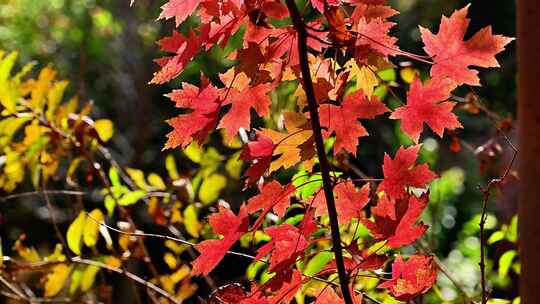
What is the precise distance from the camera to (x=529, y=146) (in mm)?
912

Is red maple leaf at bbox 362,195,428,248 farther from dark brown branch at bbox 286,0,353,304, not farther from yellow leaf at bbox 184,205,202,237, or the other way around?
Answer: yellow leaf at bbox 184,205,202,237

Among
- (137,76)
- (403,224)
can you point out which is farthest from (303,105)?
(137,76)

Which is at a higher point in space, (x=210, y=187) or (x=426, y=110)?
(x=426, y=110)

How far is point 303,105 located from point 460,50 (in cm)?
16

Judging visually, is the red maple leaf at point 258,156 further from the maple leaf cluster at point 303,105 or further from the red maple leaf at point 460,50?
the red maple leaf at point 460,50

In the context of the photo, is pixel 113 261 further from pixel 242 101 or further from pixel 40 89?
pixel 242 101

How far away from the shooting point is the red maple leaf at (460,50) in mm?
751

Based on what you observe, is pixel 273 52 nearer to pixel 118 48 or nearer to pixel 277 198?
pixel 277 198

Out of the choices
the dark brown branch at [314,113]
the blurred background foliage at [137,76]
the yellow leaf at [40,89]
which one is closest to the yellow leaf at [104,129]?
the yellow leaf at [40,89]

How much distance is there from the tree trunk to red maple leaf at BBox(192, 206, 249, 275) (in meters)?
0.34

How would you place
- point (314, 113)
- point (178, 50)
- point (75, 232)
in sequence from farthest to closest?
point (75, 232) < point (178, 50) < point (314, 113)

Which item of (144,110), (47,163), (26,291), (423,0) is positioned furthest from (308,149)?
(423,0)

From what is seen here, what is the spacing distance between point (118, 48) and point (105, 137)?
3.23m

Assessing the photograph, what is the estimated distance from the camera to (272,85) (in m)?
0.74
